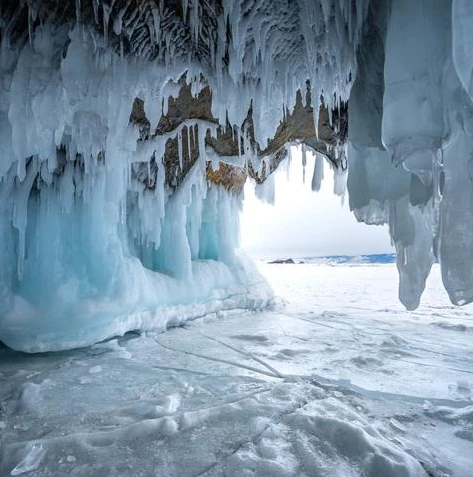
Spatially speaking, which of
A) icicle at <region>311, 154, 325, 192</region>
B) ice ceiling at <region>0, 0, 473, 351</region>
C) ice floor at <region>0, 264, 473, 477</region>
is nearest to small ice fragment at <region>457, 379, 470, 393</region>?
ice floor at <region>0, 264, 473, 477</region>

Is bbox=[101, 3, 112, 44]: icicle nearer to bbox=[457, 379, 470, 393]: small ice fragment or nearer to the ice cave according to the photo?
the ice cave

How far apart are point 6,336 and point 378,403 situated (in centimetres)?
494

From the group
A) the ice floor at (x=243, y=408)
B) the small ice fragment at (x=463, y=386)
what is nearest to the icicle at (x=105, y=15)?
the ice floor at (x=243, y=408)

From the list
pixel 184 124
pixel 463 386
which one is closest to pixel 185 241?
pixel 184 124

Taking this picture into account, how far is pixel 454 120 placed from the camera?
7.89 ft

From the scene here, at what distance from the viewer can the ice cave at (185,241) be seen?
2.37 m

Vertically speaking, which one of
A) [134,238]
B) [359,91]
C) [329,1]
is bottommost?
[134,238]

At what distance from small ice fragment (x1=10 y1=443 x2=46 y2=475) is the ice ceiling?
9.84ft

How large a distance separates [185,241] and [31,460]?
5.89 m


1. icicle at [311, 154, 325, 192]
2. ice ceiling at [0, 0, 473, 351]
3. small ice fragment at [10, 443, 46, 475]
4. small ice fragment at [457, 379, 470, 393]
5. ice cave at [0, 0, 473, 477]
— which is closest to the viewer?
small ice fragment at [10, 443, 46, 475]

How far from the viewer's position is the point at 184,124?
20.1 feet

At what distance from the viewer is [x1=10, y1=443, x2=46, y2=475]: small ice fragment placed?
6.78ft

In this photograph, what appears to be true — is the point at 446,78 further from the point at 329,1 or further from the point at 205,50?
the point at 205,50

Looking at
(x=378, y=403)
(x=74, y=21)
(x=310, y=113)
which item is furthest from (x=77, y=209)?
(x=378, y=403)
